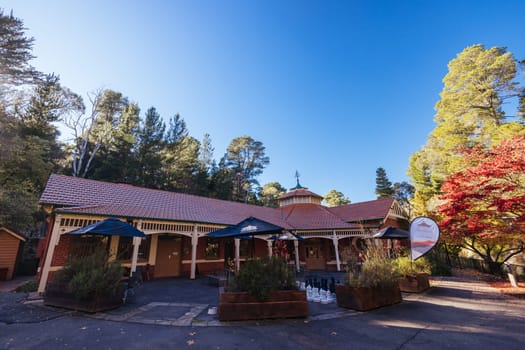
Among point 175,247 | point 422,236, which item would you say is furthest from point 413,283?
point 175,247

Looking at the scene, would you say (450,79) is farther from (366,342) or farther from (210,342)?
(210,342)

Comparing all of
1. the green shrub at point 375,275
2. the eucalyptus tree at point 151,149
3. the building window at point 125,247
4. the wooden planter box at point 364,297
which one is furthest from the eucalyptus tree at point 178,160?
the green shrub at point 375,275

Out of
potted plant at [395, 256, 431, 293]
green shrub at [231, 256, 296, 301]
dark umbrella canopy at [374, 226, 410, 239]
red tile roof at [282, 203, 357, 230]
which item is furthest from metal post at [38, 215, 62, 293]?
red tile roof at [282, 203, 357, 230]

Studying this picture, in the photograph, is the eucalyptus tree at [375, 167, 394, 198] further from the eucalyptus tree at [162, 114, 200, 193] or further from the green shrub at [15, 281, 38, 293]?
the green shrub at [15, 281, 38, 293]

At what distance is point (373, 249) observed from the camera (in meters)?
6.72

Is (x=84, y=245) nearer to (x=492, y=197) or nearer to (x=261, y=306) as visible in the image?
(x=261, y=306)

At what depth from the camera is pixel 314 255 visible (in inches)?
640

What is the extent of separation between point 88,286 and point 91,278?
181 mm

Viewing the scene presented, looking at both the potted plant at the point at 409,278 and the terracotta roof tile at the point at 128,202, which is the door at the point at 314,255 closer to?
the terracotta roof tile at the point at 128,202

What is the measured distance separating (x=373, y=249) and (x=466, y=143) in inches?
577

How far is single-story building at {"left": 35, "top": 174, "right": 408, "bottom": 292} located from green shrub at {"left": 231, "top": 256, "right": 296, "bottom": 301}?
81 centimetres

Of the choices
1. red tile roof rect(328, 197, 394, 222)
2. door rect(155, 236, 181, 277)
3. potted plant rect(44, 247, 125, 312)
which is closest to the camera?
potted plant rect(44, 247, 125, 312)

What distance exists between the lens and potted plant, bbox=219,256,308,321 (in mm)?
4762

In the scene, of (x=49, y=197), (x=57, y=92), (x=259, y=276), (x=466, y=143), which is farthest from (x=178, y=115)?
(x=466, y=143)
